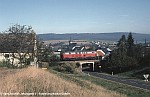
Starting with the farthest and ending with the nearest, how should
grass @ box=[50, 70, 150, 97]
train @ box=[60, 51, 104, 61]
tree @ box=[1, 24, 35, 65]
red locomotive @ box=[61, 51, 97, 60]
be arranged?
red locomotive @ box=[61, 51, 97, 60] → train @ box=[60, 51, 104, 61] → tree @ box=[1, 24, 35, 65] → grass @ box=[50, 70, 150, 97]

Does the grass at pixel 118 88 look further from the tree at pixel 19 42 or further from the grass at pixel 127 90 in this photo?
the tree at pixel 19 42

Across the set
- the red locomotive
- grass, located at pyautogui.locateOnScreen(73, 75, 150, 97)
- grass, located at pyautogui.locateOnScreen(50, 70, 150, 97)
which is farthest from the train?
grass, located at pyautogui.locateOnScreen(73, 75, 150, 97)

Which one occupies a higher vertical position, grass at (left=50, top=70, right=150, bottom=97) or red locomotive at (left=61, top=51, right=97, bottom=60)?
grass at (left=50, top=70, right=150, bottom=97)

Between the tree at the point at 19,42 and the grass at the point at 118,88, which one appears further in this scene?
the tree at the point at 19,42

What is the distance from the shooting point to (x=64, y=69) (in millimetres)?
65688

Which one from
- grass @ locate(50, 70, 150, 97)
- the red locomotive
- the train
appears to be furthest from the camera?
the red locomotive

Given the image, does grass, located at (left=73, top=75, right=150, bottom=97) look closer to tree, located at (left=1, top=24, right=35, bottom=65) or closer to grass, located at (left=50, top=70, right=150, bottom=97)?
grass, located at (left=50, top=70, right=150, bottom=97)

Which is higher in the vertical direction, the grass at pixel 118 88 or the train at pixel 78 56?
the grass at pixel 118 88

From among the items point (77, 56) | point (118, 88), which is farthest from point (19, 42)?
point (77, 56)

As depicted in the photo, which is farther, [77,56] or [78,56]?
[78,56]

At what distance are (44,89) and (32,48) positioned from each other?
42106 millimetres

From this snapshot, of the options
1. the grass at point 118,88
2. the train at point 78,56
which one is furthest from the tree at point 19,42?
the train at point 78,56

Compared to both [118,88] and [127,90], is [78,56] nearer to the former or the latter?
[118,88]

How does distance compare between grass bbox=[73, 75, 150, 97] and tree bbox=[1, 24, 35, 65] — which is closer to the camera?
grass bbox=[73, 75, 150, 97]
